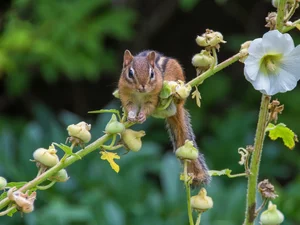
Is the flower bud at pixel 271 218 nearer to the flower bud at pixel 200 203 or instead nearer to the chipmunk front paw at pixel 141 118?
the flower bud at pixel 200 203

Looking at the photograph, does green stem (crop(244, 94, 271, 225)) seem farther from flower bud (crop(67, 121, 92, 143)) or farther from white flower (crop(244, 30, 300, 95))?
flower bud (crop(67, 121, 92, 143))

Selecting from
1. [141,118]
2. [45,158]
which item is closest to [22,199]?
[45,158]

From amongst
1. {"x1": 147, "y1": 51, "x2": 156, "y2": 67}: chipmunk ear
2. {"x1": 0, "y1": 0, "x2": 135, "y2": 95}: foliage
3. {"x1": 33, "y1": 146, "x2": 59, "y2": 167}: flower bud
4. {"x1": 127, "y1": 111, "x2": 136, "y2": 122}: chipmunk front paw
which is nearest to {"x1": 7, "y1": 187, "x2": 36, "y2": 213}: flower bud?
{"x1": 33, "y1": 146, "x2": 59, "y2": 167}: flower bud

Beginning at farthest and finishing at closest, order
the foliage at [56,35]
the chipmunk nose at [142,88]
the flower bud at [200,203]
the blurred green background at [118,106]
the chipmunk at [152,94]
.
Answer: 1. the foliage at [56,35]
2. the blurred green background at [118,106]
3. the chipmunk nose at [142,88]
4. the chipmunk at [152,94]
5. the flower bud at [200,203]

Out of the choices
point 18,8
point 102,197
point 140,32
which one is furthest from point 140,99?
point 140,32

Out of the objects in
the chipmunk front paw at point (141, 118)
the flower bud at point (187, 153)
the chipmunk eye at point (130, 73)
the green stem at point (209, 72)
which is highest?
the green stem at point (209, 72)

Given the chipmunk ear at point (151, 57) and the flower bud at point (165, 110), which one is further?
the chipmunk ear at point (151, 57)

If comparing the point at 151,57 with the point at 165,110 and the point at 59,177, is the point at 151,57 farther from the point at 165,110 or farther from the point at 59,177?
the point at 59,177

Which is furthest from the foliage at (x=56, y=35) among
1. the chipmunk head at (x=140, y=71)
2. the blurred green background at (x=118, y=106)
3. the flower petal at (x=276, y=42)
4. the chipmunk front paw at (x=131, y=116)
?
the flower petal at (x=276, y=42)
